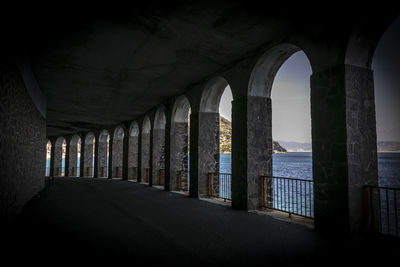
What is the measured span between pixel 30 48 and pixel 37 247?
14.0 ft

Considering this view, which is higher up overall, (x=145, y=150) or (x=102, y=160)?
(x=145, y=150)

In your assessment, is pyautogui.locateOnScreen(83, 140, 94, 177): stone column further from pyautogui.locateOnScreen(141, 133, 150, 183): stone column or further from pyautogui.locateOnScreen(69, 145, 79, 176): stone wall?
pyautogui.locateOnScreen(141, 133, 150, 183): stone column

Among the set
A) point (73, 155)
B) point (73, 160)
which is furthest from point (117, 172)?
point (73, 155)

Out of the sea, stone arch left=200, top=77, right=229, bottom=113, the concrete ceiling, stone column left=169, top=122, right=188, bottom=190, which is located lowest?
the sea

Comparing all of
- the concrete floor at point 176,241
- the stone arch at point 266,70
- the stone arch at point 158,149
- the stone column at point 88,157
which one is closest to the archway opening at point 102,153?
the stone column at point 88,157

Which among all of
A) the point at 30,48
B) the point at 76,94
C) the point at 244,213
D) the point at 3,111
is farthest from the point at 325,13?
the point at 76,94

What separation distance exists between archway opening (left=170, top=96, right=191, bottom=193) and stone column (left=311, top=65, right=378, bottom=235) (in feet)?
21.0

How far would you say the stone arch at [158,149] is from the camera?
41.4 feet

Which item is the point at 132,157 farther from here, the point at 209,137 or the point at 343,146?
the point at 343,146

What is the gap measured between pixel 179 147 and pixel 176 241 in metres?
6.89

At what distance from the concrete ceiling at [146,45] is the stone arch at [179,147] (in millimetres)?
843

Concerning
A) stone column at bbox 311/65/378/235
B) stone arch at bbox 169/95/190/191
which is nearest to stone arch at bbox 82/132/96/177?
stone arch at bbox 169/95/190/191

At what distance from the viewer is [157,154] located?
12.8 meters

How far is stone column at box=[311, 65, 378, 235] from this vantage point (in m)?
4.27
